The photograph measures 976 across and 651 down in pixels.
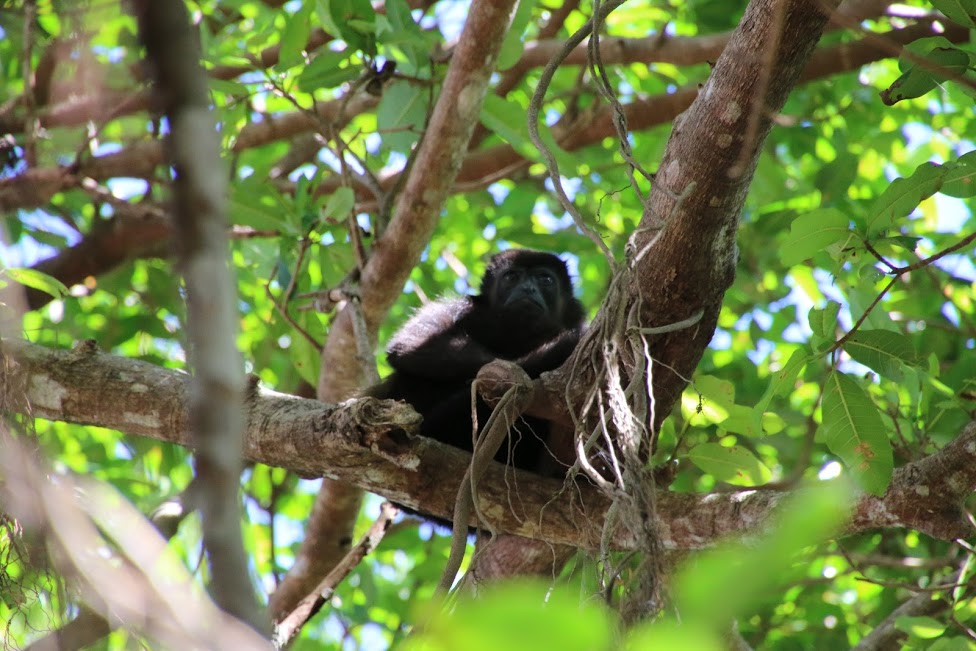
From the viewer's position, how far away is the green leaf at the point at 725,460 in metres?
2.84

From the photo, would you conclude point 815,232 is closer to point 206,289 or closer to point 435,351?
point 206,289

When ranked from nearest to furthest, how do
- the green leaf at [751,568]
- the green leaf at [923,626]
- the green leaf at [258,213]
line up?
the green leaf at [751,568], the green leaf at [923,626], the green leaf at [258,213]

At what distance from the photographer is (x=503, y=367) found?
2.50 m

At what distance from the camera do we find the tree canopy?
87cm

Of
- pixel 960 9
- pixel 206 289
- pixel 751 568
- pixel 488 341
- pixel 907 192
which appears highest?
pixel 488 341

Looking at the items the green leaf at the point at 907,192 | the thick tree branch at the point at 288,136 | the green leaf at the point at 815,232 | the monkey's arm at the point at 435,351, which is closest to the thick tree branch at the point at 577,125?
the thick tree branch at the point at 288,136

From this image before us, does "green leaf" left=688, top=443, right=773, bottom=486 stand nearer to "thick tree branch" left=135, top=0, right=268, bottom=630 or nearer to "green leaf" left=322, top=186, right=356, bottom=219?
"green leaf" left=322, top=186, right=356, bottom=219

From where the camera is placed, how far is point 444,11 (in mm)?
5445

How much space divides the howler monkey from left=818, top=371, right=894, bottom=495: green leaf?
988 mm

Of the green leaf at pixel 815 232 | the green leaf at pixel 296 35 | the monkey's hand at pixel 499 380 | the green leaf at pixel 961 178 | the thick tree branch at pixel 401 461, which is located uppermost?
the green leaf at pixel 296 35

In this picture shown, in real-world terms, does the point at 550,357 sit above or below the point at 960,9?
below

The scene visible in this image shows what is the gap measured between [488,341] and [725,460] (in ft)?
6.79

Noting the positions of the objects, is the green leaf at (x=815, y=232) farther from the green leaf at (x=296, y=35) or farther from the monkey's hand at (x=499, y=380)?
the green leaf at (x=296, y=35)

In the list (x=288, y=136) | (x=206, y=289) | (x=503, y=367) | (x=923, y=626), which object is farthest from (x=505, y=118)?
(x=206, y=289)
